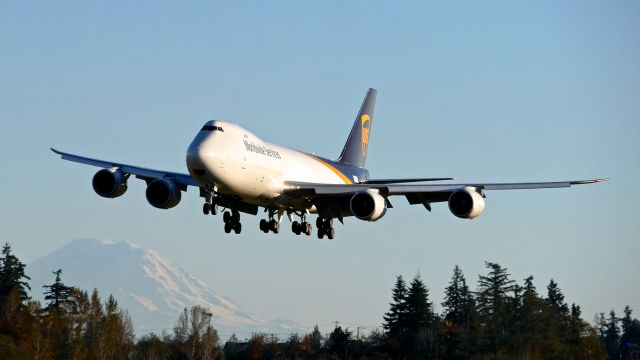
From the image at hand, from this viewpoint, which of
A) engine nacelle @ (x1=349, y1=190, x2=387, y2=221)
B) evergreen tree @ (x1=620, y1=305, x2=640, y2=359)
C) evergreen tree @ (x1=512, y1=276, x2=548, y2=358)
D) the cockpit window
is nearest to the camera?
the cockpit window

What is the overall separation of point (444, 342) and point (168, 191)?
201 ft

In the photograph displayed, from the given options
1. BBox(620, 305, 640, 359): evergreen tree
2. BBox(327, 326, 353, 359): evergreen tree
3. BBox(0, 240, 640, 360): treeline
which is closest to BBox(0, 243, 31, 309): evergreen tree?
BBox(0, 240, 640, 360): treeline

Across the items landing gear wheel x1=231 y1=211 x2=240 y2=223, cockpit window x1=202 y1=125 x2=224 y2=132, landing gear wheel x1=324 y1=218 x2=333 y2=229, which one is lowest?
landing gear wheel x1=231 y1=211 x2=240 y2=223

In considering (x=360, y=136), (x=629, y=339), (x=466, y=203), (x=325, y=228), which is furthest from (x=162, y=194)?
(x=629, y=339)

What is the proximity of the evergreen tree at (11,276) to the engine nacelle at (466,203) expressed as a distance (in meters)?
87.0

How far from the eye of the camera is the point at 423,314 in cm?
12781

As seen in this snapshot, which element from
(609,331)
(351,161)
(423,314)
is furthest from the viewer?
(609,331)

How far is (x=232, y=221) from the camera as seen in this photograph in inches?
2239

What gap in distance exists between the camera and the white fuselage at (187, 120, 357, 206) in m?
49.4

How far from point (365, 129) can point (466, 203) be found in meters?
23.0

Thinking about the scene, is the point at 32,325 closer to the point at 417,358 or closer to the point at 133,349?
the point at 133,349

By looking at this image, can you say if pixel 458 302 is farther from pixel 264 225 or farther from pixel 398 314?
pixel 264 225

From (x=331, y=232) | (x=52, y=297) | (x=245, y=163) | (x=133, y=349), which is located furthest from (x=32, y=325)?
(x=245, y=163)

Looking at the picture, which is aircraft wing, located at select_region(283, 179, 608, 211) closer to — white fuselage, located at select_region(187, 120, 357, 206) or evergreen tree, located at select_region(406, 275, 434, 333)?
white fuselage, located at select_region(187, 120, 357, 206)
